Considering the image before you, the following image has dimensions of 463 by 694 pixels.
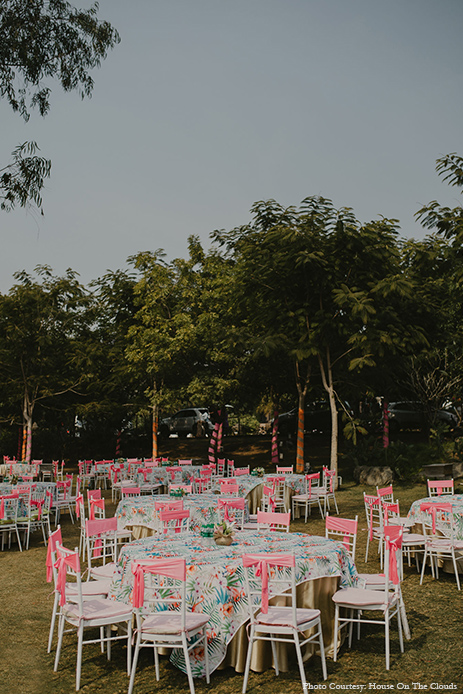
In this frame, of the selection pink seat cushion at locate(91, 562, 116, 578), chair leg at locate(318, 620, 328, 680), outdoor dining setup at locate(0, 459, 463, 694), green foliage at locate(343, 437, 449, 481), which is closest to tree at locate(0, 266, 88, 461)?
green foliage at locate(343, 437, 449, 481)

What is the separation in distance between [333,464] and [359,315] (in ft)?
15.0

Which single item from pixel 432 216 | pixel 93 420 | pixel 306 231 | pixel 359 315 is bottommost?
pixel 93 420

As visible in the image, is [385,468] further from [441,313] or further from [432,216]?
[432,216]

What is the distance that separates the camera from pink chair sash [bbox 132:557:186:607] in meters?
4.52

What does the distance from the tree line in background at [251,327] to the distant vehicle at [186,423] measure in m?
3.59

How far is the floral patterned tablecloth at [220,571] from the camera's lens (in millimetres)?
4844

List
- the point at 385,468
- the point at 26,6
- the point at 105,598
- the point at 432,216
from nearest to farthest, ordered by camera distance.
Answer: the point at 105,598 → the point at 26,6 → the point at 432,216 → the point at 385,468

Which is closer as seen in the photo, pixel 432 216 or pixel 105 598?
pixel 105 598

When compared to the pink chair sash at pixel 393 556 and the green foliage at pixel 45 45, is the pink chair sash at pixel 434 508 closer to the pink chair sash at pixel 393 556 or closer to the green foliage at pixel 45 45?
the pink chair sash at pixel 393 556

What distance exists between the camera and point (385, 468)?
18.2 m

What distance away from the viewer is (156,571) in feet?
15.1

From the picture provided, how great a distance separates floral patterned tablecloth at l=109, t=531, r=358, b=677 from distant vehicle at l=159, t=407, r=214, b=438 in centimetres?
2571

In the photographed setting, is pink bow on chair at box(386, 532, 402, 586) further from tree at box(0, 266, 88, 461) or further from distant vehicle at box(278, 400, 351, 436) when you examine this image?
Result: distant vehicle at box(278, 400, 351, 436)

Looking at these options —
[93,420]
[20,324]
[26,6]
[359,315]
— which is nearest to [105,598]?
[26,6]
